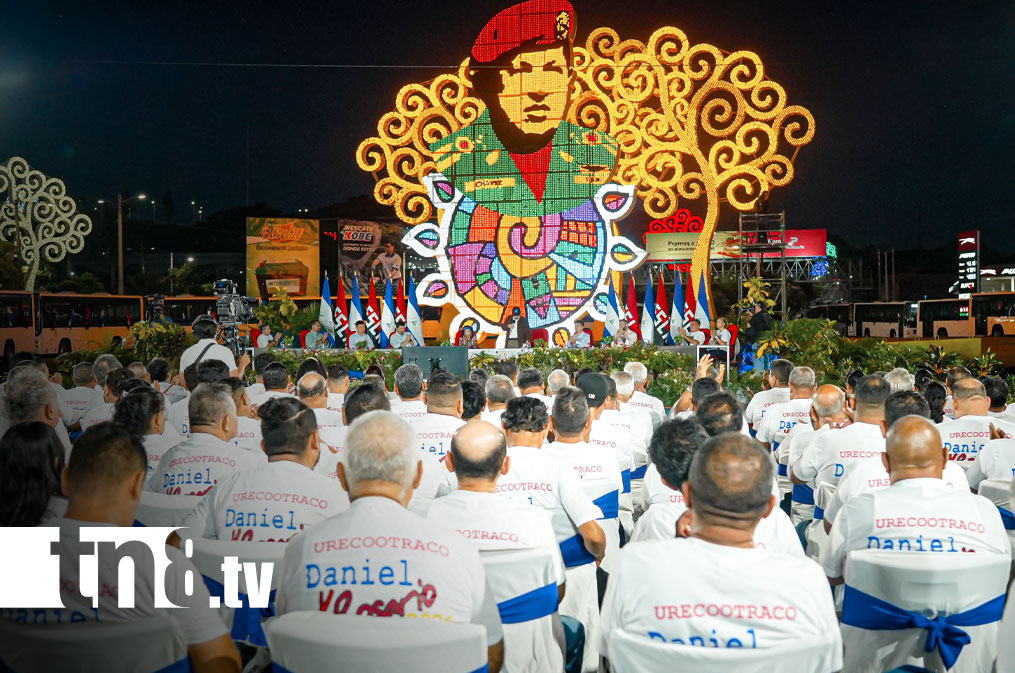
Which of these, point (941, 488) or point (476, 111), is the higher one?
point (476, 111)

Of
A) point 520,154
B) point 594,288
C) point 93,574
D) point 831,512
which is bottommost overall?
point 831,512

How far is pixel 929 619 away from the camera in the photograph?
315 centimetres

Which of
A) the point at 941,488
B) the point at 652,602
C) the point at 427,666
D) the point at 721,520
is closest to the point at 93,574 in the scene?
the point at 427,666

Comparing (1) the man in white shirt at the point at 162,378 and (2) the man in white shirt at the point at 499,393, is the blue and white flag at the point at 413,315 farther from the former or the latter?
(2) the man in white shirt at the point at 499,393

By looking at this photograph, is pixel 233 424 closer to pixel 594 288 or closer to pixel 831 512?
pixel 831 512

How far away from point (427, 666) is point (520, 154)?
18.1 m

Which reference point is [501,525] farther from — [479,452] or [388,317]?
[388,317]

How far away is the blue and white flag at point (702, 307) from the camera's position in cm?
1910

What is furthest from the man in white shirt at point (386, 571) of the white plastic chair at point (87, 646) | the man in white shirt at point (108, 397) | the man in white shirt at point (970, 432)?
the man in white shirt at point (108, 397)

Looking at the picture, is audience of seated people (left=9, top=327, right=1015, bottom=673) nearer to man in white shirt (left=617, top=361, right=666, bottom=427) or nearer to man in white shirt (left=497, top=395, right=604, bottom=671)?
man in white shirt (left=497, top=395, right=604, bottom=671)

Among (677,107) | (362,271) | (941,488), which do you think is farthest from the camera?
(362,271)

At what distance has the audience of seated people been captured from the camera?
2.51 m

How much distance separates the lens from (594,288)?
19.6 m

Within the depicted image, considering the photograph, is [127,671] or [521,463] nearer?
[127,671]
